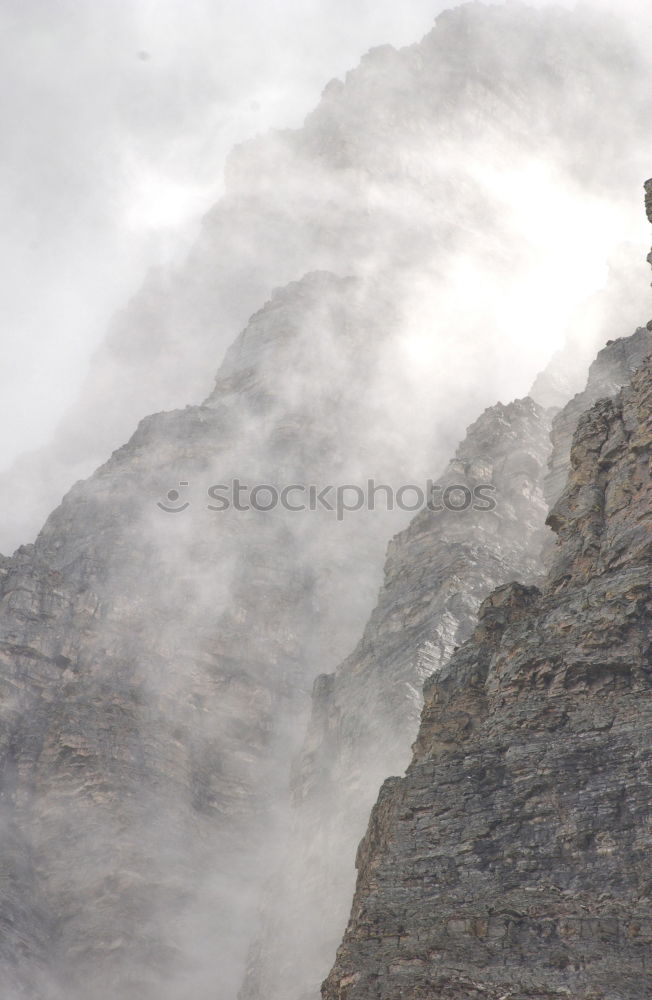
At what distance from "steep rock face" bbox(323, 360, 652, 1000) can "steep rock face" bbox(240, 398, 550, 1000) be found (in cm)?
2632

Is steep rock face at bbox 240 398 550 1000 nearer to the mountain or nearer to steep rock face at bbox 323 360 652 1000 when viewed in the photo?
the mountain

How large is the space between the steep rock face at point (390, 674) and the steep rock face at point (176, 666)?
40.4 ft

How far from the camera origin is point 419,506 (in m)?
109

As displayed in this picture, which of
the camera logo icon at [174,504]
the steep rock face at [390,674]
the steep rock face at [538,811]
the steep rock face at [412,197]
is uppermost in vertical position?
the steep rock face at [412,197]

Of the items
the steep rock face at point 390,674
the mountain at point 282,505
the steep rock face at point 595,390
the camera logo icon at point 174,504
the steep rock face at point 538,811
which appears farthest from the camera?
the camera logo icon at point 174,504

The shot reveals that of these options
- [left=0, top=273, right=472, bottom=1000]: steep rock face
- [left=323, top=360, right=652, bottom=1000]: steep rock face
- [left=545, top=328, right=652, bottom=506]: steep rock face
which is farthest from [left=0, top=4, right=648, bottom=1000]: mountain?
[left=323, top=360, right=652, bottom=1000]: steep rock face

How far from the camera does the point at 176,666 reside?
89250 millimetres

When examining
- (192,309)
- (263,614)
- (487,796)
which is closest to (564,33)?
(192,309)

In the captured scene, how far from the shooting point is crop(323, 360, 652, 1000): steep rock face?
77.4 ft

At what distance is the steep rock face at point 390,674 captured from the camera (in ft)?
186

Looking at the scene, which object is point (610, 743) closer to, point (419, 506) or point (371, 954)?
point (371, 954)

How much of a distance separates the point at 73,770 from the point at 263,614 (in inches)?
921

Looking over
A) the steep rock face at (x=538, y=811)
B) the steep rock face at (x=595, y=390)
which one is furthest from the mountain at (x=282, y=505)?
the steep rock face at (x=538, y=811)

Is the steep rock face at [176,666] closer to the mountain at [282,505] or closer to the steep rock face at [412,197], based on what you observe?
the mountain at [282,505]
